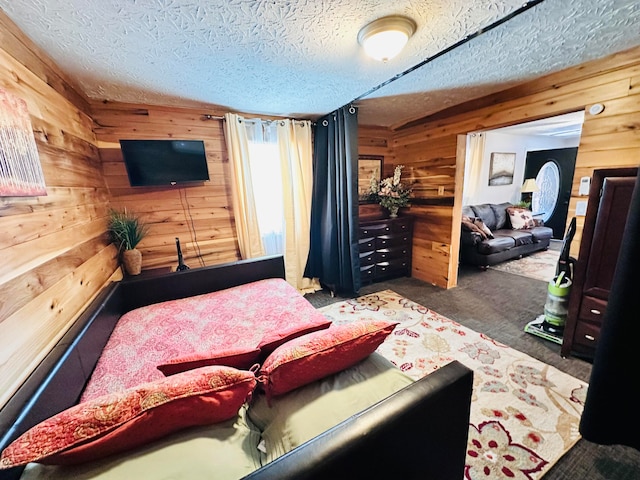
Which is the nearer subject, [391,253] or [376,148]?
[391,253]

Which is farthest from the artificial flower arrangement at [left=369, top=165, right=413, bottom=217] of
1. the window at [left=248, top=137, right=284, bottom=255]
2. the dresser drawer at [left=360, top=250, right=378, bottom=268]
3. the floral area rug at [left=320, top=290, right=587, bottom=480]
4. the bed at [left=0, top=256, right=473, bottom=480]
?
the bed at [left=0, top=256, right=473, bottom=480]

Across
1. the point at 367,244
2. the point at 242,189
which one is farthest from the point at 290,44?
the point at 367,244

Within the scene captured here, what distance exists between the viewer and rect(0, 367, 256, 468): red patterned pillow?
62 cm

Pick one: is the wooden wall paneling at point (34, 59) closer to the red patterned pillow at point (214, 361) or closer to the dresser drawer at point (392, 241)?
the red patterned pillow at point (214, 361)

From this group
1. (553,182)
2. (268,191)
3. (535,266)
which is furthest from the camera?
(553,182)

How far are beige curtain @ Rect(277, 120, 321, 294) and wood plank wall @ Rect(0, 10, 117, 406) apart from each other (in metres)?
1.80

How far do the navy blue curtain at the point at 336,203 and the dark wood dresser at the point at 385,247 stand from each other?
345 mm

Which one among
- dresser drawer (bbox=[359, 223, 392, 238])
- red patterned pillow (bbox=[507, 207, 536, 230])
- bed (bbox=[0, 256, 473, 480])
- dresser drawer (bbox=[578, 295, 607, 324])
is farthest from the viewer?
red patterned pillow (bbox=[507, 207, 536, 230])

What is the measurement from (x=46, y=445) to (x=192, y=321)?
113 centimetres

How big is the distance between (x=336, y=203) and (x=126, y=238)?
2181 mm

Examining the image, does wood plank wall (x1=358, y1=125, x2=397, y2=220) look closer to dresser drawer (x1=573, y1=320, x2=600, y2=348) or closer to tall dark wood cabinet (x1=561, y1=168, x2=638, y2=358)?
tall dark wood cabinet (x1=561, y1=168, x2=638, y2=358)

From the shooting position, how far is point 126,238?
7.35 ft

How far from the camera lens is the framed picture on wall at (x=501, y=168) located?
5159 mm

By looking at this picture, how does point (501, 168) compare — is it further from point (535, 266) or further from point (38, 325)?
point (38, 325)
